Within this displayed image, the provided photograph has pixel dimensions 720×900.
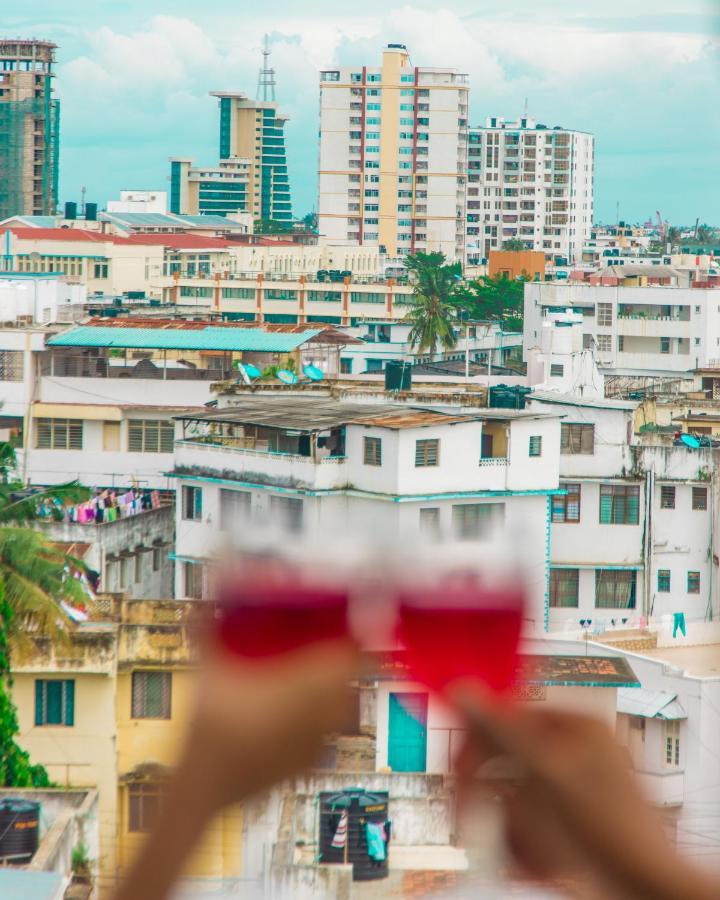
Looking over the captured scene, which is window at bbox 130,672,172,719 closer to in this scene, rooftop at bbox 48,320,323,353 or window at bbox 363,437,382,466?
window at bbox 363,437,382,466

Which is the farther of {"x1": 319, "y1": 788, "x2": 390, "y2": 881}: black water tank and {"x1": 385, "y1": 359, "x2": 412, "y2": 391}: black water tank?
{"x1": 385, "y1": 359, "x2": 412, "y2": 391}: black water tank

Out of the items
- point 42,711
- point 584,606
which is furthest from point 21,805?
point 584,606

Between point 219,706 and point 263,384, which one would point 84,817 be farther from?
point 263,384

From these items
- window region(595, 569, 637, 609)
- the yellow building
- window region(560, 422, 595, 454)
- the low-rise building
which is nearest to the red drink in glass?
the yellow building

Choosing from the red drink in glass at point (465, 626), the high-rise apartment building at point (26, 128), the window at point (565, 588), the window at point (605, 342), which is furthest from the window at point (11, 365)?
the high-rise apartment building at point (26, 128)

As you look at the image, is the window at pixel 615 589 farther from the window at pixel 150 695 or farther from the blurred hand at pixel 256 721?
the blurred hand at pixel 256 721
